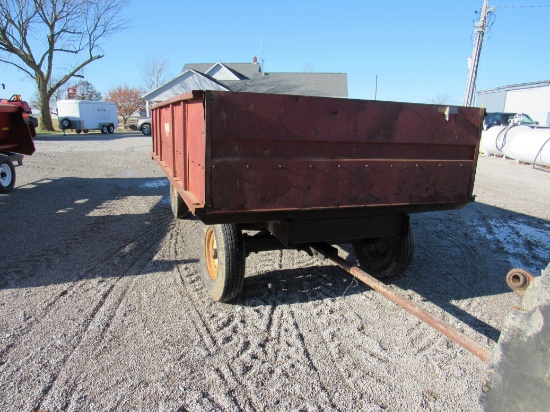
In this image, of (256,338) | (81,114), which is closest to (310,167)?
(256,338)

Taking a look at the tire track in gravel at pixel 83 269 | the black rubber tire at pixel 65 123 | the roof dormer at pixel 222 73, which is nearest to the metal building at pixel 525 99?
the roof dormer at pixel 222 73

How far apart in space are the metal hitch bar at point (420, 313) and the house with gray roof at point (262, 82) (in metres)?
37.9

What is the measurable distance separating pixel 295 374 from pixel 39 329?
2.13 meters

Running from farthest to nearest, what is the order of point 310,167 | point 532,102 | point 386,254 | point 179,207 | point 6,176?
point 532,102 → point 6,176 → point 179,207 → point 386,254 → point 310,167

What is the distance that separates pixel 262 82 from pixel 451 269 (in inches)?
1604

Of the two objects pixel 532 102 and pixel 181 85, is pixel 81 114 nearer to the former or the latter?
pixel 181 85

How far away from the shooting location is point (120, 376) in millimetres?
2740

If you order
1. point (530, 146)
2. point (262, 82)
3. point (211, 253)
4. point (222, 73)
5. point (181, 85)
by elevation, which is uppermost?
point (222, 73)

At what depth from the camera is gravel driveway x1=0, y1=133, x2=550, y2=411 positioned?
2.62 meters

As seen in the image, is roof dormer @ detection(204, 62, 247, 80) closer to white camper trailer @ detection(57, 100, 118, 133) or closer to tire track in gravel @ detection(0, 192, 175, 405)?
white camper trailer @ detection(57, 100, 118, 133)

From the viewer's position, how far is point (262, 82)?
43000 mm

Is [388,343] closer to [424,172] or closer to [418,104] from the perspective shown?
[424,172]

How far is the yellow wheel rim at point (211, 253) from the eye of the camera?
13.2ft

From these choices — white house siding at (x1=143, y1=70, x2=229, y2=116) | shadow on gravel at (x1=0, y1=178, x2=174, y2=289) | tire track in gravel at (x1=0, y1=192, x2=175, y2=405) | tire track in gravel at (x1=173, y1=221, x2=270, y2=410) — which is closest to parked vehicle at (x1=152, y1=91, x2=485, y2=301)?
tire track in gravel at (x1=173, y1=221, x2=270, y2=410)
